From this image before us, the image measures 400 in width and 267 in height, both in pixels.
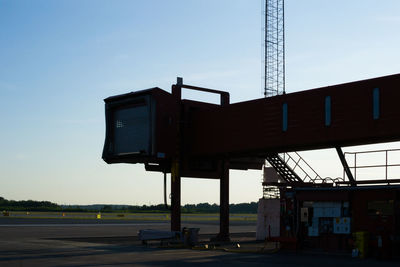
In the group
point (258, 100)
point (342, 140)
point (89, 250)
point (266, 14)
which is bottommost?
point (89, 250)

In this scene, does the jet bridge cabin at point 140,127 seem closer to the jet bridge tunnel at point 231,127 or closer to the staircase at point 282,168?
the jet bridge tunnel at point 231,127

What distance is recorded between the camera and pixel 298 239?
92.4 feet

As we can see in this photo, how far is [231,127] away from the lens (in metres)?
33.3

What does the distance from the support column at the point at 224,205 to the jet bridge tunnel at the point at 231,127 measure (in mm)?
66

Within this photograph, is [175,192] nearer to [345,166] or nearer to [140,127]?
[140,127]

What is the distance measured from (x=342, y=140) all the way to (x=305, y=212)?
13.6 feet

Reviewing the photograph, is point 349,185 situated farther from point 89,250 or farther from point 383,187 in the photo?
point 89,250

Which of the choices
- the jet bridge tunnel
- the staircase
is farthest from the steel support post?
the staircase

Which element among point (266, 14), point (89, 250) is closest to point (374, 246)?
point (89, 250)

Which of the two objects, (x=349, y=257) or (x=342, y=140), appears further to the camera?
(x=342, y=140)

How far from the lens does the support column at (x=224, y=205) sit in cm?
3597

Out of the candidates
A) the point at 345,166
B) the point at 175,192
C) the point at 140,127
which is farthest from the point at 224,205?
the point at 345,166

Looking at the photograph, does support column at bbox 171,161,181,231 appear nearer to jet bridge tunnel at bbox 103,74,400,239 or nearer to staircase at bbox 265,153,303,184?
jet bridge tunnel at bbox 103,74,400,239

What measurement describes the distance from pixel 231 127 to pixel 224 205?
5967 mm
